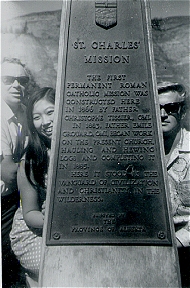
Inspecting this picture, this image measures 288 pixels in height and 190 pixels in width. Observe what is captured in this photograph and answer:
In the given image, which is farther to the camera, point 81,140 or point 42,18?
point 42,18

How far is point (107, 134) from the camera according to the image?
3.10 metres

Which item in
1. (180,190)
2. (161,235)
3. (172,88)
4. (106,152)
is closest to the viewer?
(161,235)

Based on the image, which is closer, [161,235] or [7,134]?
[161,235]

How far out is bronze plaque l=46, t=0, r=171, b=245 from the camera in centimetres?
303

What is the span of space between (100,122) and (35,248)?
177 centimetres

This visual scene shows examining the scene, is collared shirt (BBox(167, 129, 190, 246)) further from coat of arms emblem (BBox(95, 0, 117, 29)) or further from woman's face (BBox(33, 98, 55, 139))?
coat of arms emblem (BBox(95, 0, 117, 29))

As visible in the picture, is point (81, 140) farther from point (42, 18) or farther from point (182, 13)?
point (182, 13)

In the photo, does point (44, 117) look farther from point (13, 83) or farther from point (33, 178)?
A: point (33, 178)

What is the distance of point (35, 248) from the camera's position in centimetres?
373

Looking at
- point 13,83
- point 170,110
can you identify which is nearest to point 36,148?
point 13,83

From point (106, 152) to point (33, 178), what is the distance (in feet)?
3.91

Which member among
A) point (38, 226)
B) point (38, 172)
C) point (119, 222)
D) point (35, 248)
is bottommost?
point (35, 248)

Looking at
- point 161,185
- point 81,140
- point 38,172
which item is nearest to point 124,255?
point 161,185

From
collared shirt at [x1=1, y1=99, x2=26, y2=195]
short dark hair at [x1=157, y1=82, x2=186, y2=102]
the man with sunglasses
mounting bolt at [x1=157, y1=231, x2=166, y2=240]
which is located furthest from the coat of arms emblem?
mounting bolt at [x1=157, y1=231, x2=166, y2=240]
